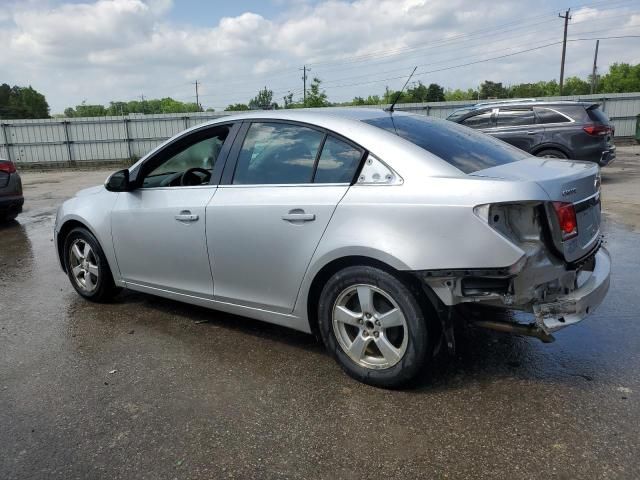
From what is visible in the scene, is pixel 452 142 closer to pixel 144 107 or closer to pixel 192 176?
pixel 192 176

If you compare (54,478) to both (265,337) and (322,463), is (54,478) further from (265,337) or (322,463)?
(265,337)

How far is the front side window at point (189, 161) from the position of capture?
412cm

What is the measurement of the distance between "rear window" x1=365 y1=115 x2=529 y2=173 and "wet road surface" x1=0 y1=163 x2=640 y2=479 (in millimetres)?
1287

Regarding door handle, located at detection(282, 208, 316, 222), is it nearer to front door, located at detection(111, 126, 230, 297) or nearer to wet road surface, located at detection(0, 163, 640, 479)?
front door, located at detection(111, 126, 230, 297)

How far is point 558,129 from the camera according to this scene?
1098cm

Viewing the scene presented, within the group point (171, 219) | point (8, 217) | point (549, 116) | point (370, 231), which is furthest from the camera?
point (549, 116)

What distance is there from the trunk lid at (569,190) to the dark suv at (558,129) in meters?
8.14

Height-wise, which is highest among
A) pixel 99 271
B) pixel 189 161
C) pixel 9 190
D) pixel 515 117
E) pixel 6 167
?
pixel 515 117

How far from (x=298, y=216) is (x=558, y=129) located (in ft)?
30.5

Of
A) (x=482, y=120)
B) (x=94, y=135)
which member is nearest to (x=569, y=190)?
(x=482, y=120)

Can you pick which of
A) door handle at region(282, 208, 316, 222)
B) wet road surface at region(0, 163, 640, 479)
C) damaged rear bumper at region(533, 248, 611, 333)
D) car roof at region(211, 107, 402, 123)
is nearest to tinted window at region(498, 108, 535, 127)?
wet road surface at region(0, 163, 640, 479)

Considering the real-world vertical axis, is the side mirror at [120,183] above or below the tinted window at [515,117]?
below

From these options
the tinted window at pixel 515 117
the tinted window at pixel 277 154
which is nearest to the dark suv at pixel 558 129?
the tinted window at pixel 515 117

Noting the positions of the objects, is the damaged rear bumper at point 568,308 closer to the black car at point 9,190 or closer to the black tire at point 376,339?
the black tire at point 376,339
